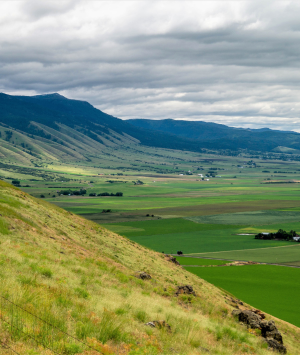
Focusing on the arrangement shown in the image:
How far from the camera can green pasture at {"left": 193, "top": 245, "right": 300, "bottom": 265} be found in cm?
8731

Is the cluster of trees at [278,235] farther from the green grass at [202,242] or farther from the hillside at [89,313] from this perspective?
the hillside at [89,313]

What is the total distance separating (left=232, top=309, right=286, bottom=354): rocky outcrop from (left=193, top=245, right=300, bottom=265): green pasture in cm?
5870

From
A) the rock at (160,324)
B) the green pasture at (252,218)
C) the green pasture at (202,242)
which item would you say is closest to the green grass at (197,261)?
the green pasture at (202,242)

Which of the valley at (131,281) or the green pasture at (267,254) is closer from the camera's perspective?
the valley at (131,281)

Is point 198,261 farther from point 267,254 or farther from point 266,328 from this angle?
point 266,328

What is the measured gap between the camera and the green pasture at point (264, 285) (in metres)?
49.6

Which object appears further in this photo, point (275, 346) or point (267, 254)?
point (267, 254)

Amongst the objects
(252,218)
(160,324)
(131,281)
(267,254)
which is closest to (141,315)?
(160,324)

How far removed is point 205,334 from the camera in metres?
20.7

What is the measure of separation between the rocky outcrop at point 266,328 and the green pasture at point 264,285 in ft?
50.3

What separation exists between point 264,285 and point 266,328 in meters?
37.3

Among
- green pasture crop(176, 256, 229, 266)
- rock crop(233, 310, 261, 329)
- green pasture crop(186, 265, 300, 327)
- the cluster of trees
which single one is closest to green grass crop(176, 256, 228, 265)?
green pasture crop(176, 256, 229, 266)

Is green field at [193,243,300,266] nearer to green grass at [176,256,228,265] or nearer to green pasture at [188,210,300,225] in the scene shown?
green grass at [176,256,228,265]

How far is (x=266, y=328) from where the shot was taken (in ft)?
91.0
